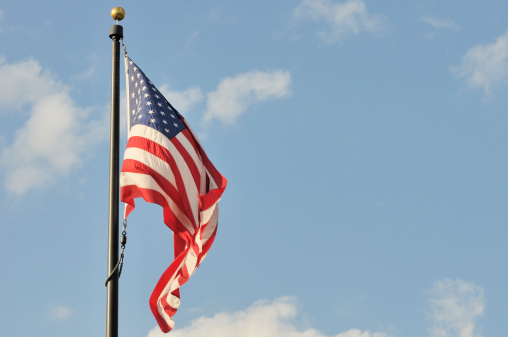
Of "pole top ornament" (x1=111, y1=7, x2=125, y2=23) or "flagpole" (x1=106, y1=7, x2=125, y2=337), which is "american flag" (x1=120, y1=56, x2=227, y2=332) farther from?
"pole top ornament" (x1=111, y1=7, x2=125, y2=23)

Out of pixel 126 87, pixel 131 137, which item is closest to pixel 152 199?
pixel 131 137

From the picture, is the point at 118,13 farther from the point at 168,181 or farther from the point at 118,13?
the point at 168,181

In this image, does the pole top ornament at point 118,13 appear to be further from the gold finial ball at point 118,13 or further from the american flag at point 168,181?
the american flag at point 168,181

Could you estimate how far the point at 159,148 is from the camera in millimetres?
13695

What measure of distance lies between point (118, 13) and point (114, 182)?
3716 mm

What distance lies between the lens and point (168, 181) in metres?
13.4

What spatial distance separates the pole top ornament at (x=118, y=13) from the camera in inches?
562

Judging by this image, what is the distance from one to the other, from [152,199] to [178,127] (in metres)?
2.14

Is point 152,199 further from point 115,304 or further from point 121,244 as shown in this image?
point 115,304

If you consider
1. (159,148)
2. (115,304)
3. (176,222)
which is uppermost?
(159,148)

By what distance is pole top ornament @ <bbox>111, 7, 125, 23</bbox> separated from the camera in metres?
14.3

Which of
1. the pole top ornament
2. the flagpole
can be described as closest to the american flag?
the flagpole

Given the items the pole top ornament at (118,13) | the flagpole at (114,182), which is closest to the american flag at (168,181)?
the flagpole at (114,182)

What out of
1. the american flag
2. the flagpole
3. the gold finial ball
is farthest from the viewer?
the gold finial ball
